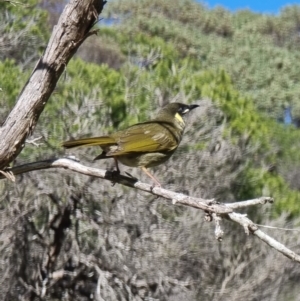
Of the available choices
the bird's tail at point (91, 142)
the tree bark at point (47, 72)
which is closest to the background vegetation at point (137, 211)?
the bird's tail at point (91, 142)

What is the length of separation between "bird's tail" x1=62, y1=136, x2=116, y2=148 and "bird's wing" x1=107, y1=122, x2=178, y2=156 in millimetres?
45

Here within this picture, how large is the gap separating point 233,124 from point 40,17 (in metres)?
7.31

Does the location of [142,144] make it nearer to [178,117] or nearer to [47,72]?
[178,117]

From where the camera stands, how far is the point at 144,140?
450 cm

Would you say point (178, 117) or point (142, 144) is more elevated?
point (178, 117)

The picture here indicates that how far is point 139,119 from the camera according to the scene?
32.7 feet

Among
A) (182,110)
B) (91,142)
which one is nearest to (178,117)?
(182,110)

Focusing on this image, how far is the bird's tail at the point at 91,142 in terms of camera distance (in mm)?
3638

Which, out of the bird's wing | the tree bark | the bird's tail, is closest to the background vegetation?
the bird's wing

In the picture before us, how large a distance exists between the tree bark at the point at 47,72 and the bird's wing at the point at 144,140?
3.55 feet

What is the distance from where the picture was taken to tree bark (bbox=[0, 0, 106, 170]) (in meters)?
3.11

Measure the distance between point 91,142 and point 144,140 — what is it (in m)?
0.63

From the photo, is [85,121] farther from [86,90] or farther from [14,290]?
[14,290]

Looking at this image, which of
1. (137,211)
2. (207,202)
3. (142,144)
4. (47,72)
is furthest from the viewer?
(137,211)
